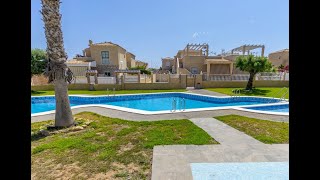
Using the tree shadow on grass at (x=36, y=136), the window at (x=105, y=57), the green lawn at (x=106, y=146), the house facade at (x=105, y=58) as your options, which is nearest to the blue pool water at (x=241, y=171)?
the green lawn at (x=106, y=146)

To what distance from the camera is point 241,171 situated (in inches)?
207

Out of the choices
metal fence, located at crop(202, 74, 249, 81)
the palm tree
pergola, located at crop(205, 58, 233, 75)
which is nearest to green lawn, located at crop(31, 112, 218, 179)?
the palm tree

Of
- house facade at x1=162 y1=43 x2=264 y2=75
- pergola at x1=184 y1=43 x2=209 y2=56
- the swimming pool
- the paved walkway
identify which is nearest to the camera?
the paved walkway

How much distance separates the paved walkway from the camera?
5.25m

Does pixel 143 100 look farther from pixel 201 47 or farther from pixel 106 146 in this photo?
pixel 201 47

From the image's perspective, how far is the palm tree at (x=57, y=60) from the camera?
8.79 meters

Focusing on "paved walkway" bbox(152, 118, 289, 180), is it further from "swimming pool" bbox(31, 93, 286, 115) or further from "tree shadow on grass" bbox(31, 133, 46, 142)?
"swimming pool" bbox(31, 93, 286, 115)

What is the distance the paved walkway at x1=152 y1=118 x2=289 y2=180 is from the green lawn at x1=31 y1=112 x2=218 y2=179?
0.34m

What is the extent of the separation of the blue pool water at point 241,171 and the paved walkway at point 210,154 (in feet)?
0.75

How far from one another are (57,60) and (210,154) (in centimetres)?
778

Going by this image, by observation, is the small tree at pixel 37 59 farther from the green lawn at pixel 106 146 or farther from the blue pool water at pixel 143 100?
the green lawn at pixel 106 146

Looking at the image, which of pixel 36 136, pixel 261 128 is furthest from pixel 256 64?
pixel 36 136
